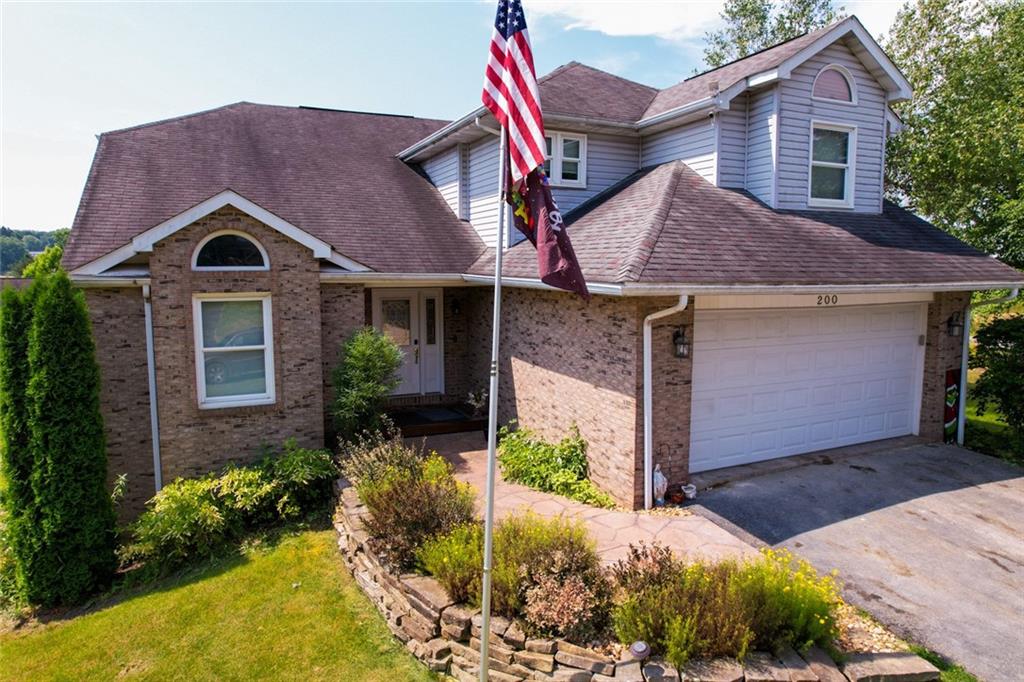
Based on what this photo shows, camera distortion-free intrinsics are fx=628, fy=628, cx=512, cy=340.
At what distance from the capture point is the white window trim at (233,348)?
31.3ft

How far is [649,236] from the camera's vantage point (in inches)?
346

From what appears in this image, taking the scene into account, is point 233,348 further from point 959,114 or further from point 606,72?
point 959,114

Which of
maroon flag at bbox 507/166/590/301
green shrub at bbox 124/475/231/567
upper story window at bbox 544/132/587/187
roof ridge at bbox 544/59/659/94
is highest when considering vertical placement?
roof ridge at bbox 544/59/659/94

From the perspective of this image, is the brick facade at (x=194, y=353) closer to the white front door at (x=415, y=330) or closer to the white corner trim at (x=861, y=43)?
the white front door at (x=415, y=330)

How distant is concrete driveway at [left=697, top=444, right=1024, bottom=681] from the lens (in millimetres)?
5965

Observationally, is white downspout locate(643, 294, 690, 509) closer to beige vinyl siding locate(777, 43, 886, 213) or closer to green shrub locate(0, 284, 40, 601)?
beige vinyl siding locate(777, 43, 886, 213)

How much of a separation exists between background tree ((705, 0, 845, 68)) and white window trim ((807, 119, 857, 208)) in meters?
16.5

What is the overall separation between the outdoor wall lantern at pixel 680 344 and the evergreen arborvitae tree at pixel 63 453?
775cm

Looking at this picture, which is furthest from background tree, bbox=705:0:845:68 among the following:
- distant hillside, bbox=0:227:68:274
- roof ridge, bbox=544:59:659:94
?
distant hillside, bbox=0:227:68:274

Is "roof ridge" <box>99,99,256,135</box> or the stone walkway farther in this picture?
"roof ridge" <box>99,99,256,135</box>

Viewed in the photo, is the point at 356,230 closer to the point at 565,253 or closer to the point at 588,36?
the point at 588,36

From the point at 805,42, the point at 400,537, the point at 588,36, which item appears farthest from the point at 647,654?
the point at 588,36

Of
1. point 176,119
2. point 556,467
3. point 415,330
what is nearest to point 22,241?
point 176,119

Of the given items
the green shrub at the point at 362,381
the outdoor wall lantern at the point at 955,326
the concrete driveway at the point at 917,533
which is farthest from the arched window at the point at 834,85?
the green shrub at the point at 362,381
